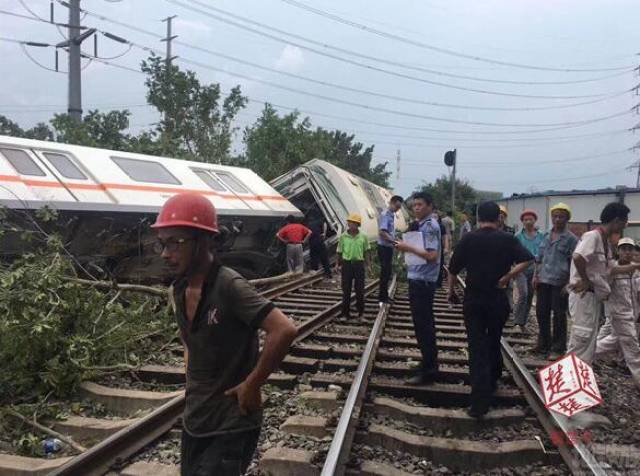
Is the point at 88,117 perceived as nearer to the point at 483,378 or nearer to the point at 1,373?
the point at 1,373

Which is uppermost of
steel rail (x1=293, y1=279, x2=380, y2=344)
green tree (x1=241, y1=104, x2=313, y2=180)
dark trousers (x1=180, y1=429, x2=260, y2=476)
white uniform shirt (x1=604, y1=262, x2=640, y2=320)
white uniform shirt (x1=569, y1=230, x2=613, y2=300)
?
green tree (x1=241, y1=104, x2=313, y2=180)

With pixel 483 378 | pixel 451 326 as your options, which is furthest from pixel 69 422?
pixel 451 326

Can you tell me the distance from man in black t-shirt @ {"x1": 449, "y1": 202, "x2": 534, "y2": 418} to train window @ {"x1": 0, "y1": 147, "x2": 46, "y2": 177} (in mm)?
5915

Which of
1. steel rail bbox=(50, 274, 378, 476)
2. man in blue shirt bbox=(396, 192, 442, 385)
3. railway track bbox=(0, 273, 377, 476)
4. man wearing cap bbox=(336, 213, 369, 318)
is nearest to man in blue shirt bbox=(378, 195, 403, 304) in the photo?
man wearing cap bbox=(336, 213, 369, 318)

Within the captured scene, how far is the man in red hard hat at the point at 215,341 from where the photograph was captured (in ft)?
6.98

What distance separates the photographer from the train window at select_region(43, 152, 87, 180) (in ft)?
27.5

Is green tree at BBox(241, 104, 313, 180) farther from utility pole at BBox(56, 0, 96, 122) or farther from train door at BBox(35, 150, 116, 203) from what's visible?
train door at BBox(35, 150, 116, 203)

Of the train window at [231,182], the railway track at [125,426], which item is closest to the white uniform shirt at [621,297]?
the railway track at [125,426]

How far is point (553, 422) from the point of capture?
4.36 meters

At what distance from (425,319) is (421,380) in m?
0.56

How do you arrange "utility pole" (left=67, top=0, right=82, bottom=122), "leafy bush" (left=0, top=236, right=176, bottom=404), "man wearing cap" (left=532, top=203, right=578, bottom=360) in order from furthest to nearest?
"utility pole" (left=67, top=0, right=82, bottom=122)
"man wearing cap" (left=532, top=203, right=578, bottom=360)
"leafy bush" (left=0, top=236, right=176, bottom=404)

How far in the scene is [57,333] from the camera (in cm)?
525

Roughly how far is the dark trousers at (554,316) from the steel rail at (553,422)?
0.86 metres

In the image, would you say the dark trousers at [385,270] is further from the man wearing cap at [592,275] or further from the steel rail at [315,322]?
the man wearing cap at [592,275]
